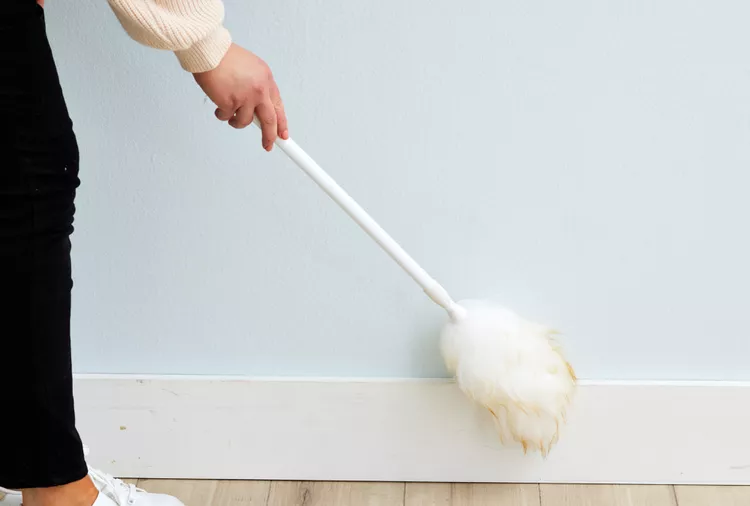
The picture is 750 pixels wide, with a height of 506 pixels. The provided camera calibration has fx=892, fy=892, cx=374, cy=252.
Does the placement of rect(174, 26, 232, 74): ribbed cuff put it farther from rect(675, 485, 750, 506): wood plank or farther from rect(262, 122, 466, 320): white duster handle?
rect(675, 485, 750, 506): wood plank

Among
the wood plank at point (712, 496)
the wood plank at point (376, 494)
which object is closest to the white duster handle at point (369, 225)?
the wood plank at point (376, 494)

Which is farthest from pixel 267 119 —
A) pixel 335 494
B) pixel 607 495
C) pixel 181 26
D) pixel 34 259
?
pixel 607 495

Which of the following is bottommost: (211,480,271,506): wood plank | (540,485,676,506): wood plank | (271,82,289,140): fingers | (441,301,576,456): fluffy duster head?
(540,485,676,506): wood plank

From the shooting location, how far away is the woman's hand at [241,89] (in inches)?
31.7

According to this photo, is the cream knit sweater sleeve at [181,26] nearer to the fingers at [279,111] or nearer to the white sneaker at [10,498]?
the fingers at [279,111]

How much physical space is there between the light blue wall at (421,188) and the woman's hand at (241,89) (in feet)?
0.56

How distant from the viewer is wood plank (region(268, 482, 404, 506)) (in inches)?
44.6

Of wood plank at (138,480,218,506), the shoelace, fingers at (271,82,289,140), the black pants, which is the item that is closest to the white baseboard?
wood plank at (138,480,218,506)

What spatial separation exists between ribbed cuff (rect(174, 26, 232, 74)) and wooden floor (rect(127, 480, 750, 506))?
59cm

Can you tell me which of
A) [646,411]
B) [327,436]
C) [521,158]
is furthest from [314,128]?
[646,411]

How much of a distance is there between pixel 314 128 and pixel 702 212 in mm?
462

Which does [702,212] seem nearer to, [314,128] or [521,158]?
[521,158]

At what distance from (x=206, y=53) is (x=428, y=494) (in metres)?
0.64

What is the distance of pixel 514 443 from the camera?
1133 millimetres
